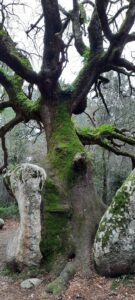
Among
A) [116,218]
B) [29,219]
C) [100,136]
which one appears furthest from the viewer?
[100,136]

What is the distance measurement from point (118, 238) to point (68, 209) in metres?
1.68

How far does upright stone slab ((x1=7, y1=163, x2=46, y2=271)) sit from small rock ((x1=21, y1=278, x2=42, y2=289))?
0.41m

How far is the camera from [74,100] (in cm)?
922

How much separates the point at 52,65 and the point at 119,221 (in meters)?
4.17

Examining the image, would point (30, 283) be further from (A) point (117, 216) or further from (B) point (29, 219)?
(A) point (117, 216)

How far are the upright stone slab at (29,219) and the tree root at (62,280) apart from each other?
66 cm

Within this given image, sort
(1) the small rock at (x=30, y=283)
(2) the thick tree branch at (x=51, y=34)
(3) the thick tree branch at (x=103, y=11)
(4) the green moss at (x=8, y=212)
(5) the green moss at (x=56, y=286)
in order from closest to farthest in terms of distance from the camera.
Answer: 1. (5) the green moss at (x=56, y=286)
2. (1) the small rock at (x=30, y=283)
3. (3) the thick tree branch at (x=103, y=11)
4. (2) the thick tree branch at (x=51, y=34)
5. (4) the green moss at (x=8, y=212)

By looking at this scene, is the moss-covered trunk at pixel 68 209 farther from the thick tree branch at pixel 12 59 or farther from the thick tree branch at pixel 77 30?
the thick tree branch at pixel 77 30

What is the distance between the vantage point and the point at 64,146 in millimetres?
8195

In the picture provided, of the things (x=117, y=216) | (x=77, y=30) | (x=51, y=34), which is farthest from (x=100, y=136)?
(x=117, y=216)

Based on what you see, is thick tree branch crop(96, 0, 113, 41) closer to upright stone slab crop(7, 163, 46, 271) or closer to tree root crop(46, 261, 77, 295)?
upright stone slab crop(7, 163, 46, 271)

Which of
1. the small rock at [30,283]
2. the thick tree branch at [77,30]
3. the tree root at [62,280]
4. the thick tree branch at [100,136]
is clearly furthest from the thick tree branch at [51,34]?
the small rock at [30,283]

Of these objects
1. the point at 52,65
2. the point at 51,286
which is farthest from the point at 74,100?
the point at 51,286

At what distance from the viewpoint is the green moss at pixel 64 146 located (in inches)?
307
